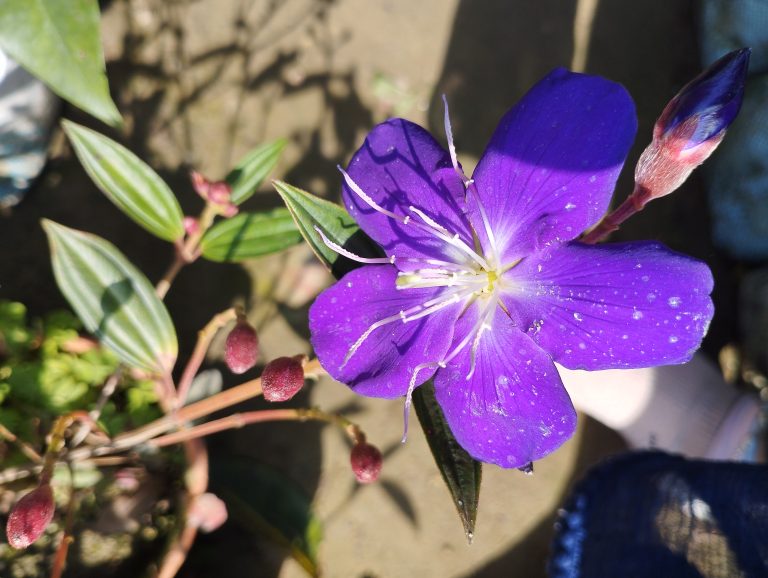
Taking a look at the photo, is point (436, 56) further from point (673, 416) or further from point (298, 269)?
point (673, 416)

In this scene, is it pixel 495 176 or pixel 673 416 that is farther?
pixel 673 416

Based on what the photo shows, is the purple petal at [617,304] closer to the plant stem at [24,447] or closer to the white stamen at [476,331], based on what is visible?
the white stamen at [476,331]

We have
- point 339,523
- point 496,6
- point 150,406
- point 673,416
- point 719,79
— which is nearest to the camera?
point 719,79

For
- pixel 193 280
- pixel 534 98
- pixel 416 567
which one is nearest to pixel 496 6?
pixel 193 280

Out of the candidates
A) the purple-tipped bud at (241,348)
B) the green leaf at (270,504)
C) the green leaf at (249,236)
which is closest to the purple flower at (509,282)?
the purple-tipped bud at (241,348)

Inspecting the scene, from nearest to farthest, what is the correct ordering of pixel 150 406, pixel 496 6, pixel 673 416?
pixel 150 406 < pixel 673 416 < pixel 496 6

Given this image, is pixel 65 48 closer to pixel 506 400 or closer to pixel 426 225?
pixel 426 225

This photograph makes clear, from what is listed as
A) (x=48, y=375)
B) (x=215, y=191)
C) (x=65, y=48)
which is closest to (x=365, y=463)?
(x=215, y=191)
